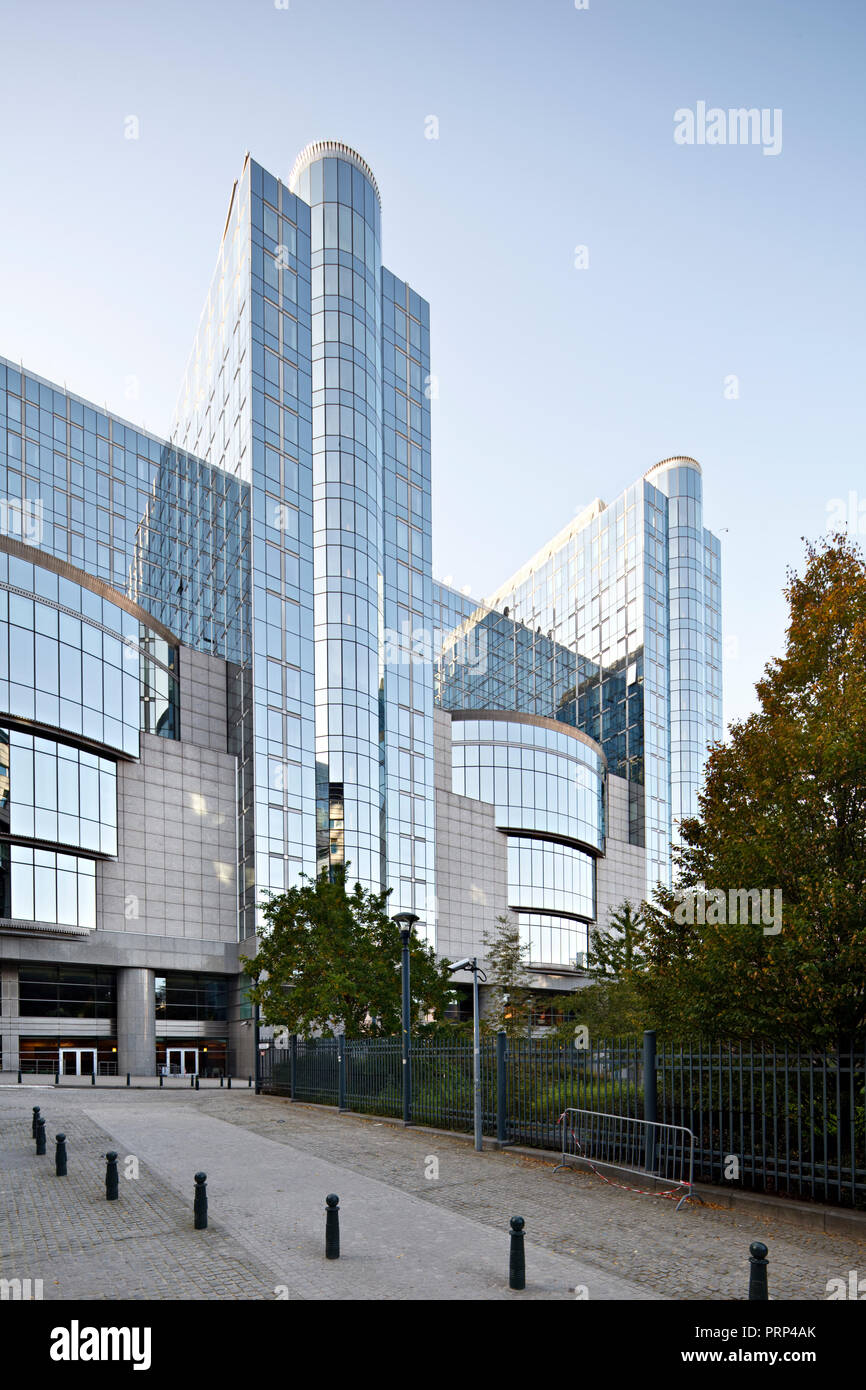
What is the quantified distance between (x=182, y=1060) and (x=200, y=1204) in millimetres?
49740

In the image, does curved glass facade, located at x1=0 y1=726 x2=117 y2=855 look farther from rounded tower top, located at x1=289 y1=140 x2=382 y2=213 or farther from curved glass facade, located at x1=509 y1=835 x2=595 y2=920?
rounded tower top, located at x1=289 y1=140 x2=382 y2=213

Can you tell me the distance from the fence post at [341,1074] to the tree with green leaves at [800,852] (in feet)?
37.6

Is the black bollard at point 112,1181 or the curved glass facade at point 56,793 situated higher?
the curved glass facade at point 56,793

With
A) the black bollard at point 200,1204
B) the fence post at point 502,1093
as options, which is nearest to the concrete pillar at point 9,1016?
the fence post at point 502,1093

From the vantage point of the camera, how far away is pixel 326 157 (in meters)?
68.2

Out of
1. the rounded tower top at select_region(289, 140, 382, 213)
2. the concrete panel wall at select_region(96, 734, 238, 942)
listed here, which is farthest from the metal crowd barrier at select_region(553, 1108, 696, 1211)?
the rounded tower top at select_region(289, 140, 382, 213)

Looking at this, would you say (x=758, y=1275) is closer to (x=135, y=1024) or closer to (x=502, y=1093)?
(x=502, y=1093)

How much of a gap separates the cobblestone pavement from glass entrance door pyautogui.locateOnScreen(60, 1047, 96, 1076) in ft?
122

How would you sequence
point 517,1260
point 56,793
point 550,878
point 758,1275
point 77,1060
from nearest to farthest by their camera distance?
1. point 758,1275
2. point 517,1260
3. point 56,793
4. point 77,1060
5. point 550,878

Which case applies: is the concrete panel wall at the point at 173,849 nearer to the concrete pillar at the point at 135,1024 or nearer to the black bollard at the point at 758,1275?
the concrete pillar at the point at 135,1024

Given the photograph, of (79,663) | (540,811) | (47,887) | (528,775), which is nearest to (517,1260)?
(47,887)

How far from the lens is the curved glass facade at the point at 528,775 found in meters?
75.9

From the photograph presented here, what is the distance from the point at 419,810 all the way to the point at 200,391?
37.4 meters
